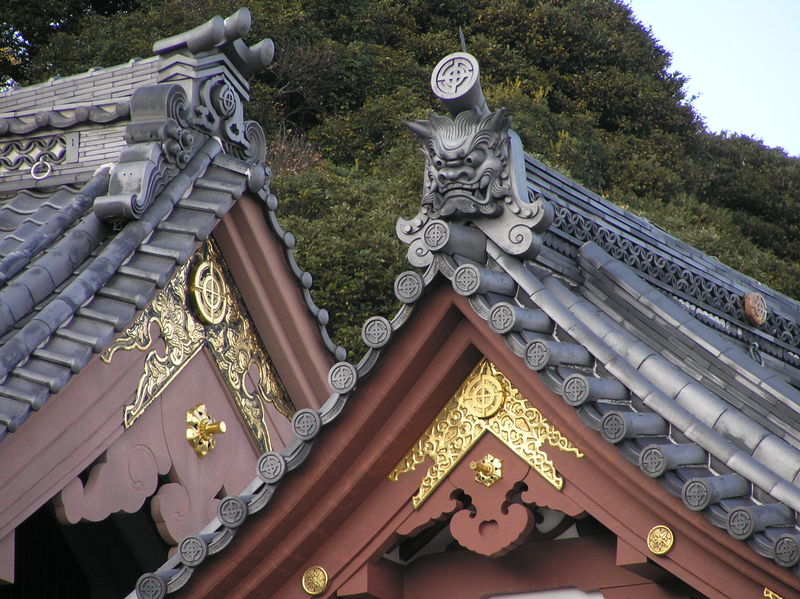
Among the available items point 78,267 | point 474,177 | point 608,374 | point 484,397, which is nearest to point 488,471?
point 484,397

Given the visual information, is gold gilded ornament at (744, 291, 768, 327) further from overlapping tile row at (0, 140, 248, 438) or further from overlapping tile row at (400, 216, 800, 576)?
overlapping tile row at (0, 140, 248, 438)

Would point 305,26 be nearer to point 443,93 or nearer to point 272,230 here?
point 272,230

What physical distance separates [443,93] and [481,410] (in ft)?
4.79

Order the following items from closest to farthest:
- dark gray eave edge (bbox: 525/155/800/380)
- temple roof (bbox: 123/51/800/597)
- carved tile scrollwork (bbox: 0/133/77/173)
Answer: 1. temple roof (bbox: 123/51/800/597)
2. dark gray eave edge (bbox: 525/155/800/380)
3. carved tile scrollwork (bbox: 0/133/77/173)

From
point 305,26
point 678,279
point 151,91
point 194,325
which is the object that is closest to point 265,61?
point 151,91

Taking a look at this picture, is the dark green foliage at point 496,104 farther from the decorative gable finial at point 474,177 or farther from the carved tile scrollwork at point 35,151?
the decorative gable finial at point 474,177

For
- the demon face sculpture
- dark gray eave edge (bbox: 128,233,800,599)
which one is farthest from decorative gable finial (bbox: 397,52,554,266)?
dark gray eave edge (bbox: 128,233,800,599)

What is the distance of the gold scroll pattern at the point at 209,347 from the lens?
6.90 m

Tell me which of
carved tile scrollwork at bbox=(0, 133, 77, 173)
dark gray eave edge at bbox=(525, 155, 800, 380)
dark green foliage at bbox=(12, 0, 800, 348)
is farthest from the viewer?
dark green foliage at bbox=(12, 0, 800, 348)

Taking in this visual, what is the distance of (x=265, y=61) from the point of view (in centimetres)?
796

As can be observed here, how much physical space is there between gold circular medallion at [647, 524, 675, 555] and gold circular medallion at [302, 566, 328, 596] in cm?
148

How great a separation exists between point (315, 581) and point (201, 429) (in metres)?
2.53

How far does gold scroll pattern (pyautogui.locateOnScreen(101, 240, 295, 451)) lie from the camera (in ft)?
22.6

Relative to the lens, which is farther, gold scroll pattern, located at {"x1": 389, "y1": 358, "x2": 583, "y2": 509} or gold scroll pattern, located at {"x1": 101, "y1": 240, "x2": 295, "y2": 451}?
gold scroll pattern, located at {"x1": 101, "y1": 240, "x2": 295, "y2": 451}
